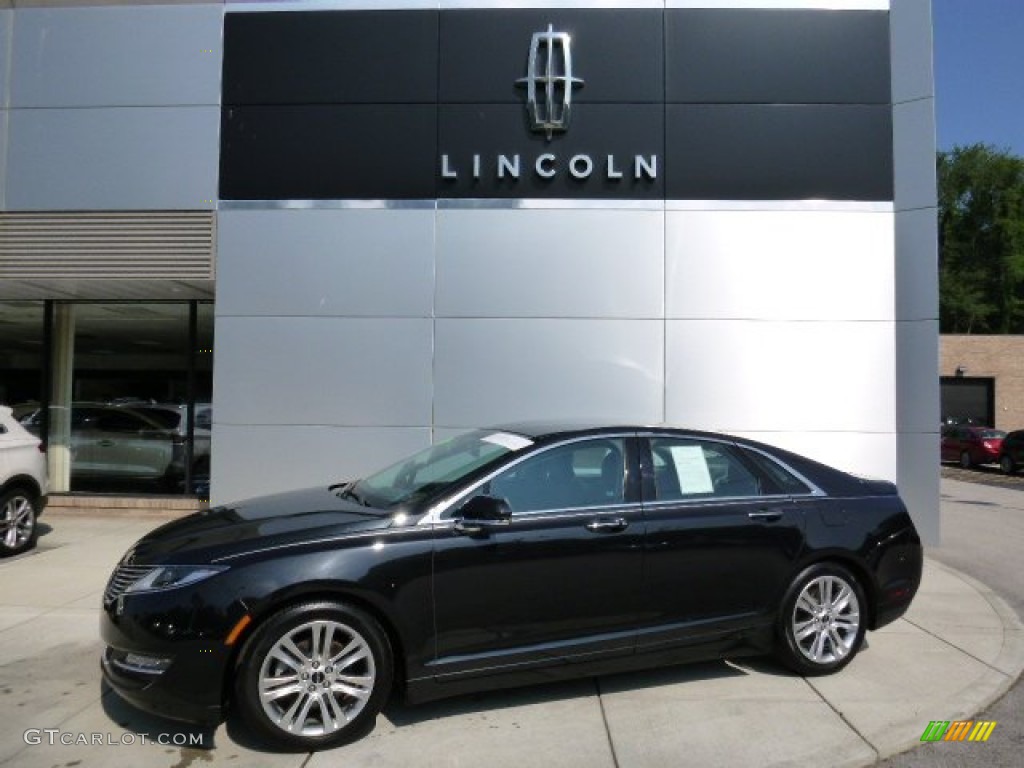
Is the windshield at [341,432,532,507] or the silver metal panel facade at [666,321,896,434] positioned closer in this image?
the windshield at [341,432,532,507]

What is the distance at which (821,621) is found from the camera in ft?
15.3

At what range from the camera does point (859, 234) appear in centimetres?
930

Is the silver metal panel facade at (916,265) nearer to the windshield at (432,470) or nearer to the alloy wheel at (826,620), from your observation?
the alloy wheel at (826,620)

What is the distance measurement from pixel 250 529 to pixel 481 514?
1.17 metres

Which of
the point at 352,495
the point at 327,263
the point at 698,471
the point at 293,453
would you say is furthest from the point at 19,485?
the point at 698,471

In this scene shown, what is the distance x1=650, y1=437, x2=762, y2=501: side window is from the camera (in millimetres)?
4504

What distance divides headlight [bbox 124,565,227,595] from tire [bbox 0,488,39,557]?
202 inches

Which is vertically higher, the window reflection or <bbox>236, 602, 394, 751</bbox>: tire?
the window reflection

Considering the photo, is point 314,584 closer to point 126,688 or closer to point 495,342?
point 126,688

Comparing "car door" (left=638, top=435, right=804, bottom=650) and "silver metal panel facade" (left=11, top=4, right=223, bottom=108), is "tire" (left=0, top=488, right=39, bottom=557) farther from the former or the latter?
"car door" (left=638, top=435, right=804, bottom=650)

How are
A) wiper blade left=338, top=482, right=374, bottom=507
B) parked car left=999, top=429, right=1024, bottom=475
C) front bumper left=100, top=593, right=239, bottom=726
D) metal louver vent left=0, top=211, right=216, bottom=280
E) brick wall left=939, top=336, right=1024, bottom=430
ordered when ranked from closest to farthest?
front bumper left=100, top=593, right=239, bottom=726
wiper blade left=338, top=482, right=374, bottom=507
metal louver vent left=0, top=211, right=216, bottom=280
parked car left=999, top=429, right=1024, bottom=475
brick wall left=939, top=336, right=1024, bottom=430

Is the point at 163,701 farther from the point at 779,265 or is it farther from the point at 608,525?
the point at 779,265

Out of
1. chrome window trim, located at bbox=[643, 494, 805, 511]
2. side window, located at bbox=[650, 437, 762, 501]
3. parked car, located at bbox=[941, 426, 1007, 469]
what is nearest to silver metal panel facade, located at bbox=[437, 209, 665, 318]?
side window, located at bbox=[650, 437, 762, 501]

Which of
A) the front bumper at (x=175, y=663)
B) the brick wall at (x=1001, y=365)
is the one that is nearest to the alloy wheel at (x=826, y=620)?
the front bumper at (x=175, y=663)
